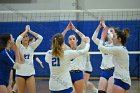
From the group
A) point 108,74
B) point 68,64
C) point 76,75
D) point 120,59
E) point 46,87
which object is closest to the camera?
point 68,64

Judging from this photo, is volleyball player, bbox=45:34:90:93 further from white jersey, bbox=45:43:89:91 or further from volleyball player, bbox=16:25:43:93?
volleyball player, bbox=16:25:43:93

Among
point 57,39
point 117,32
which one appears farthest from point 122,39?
point 57,39

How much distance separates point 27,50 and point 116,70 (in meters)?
2.59

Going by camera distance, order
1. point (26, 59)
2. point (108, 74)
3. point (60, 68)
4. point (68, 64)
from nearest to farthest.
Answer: point (60, 68) → point (68, 64) → point (108, 74) → point (26, 59)

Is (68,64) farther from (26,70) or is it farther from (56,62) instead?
(26,70)

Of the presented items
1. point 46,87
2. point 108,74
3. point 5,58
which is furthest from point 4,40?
point 46,87

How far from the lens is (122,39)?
6164 millimetres

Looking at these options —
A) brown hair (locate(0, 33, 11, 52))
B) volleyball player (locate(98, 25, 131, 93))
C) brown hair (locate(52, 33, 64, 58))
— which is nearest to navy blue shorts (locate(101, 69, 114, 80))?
volleyball player (locate(98, 25, 131, 93))

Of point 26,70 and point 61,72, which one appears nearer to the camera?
point 61,72

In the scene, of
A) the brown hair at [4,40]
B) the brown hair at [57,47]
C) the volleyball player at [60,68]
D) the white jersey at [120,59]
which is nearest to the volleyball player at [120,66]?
the white jersey at [120,59]

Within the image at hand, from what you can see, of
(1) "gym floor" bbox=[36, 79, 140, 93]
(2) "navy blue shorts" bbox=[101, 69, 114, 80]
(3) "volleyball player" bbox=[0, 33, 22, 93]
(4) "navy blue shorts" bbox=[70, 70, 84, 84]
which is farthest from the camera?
(1) "gym floor" bbox=[36, 79, 140, 93]

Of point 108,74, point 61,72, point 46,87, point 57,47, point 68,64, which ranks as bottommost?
point 46,87

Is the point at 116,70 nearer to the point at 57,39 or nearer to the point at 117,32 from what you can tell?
the point at 117,32

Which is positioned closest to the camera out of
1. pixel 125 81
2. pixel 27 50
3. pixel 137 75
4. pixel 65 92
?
pixel 65 92
